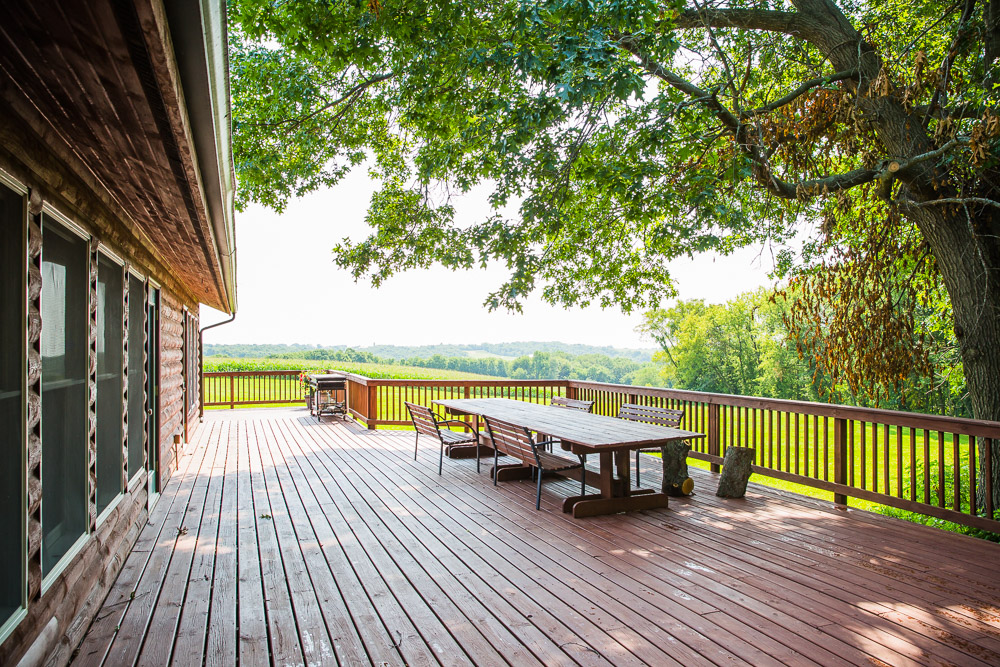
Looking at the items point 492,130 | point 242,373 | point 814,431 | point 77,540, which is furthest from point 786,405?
point 242,373

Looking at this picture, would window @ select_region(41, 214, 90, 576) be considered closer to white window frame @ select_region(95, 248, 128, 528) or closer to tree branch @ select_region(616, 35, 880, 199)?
white window frame @ select_region(95, 248, 128, 528)

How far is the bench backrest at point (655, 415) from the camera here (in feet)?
19.2

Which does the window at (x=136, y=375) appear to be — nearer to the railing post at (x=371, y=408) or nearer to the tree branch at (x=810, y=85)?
the railing post at (x=371, y=408)

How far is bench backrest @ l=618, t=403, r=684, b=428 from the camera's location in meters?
5.84

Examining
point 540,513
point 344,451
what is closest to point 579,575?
point 540,513

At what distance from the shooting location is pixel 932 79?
426cm

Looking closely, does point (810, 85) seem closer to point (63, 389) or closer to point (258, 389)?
point (63, 389)

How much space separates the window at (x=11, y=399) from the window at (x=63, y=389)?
34cm

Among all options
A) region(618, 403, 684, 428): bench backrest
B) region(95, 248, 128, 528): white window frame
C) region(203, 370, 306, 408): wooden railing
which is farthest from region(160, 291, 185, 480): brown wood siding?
region(203, 370, 306, 408): wooden railing

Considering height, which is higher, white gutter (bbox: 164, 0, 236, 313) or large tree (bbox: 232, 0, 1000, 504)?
large tree (bbox: 232, 0, 1000, 504)

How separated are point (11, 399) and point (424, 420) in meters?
4.58

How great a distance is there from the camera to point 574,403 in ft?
23.8

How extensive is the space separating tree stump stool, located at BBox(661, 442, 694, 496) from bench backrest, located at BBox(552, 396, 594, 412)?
1.96 metres

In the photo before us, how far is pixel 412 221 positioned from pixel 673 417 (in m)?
5.65
